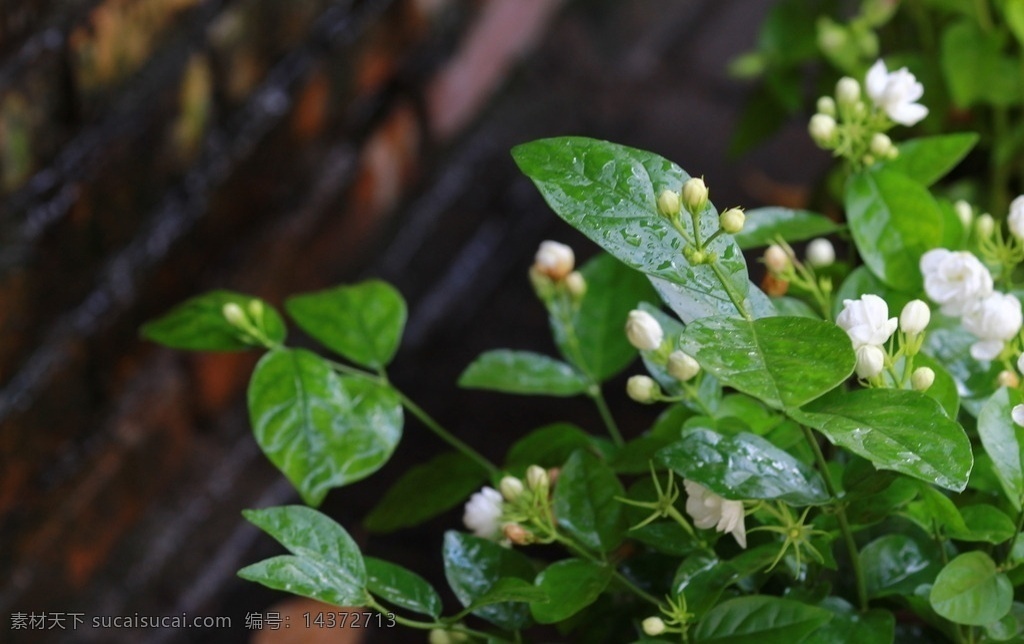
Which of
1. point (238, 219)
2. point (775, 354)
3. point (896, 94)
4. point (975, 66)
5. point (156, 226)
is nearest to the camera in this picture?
point (775, 354)

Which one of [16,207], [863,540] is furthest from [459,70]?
[863,540]

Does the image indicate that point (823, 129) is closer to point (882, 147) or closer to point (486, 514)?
point (882, 147)

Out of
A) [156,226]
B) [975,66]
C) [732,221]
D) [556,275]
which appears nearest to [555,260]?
[556,275]

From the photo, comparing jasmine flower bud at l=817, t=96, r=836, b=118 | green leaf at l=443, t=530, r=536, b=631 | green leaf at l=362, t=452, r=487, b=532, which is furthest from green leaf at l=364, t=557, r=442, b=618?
jasmine flower bud at l=817, t=96, r=836, b=118

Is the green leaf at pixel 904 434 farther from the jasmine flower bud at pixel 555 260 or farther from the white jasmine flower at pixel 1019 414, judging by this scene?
the jasmine flower bud at pixel 555 260

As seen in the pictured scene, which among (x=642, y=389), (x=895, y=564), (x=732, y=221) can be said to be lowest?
(x=895, y=564)

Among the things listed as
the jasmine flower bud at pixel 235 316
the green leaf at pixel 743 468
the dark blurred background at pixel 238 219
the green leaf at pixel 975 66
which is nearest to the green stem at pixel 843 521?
the green leaf at pixel 743 468
